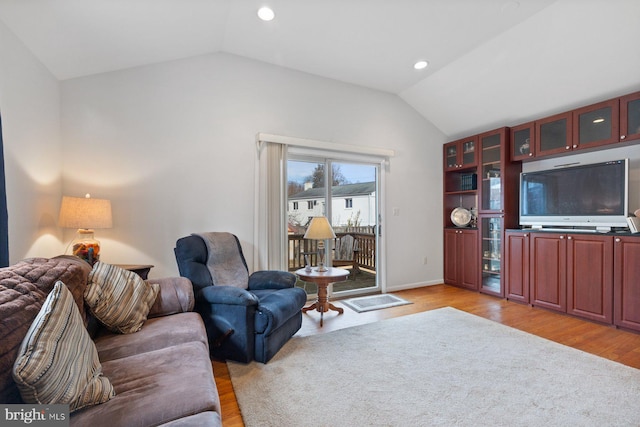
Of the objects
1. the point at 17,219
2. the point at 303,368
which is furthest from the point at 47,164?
the point at 303,368

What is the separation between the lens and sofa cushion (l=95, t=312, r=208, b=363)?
154 centimetres

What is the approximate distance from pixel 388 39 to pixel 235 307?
3029 mm

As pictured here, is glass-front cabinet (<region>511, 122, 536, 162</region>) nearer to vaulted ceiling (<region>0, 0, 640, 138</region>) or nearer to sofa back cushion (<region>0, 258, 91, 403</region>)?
vaulted ceiling (<region>0, 0, 640, 138</region>)

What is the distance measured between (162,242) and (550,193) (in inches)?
177

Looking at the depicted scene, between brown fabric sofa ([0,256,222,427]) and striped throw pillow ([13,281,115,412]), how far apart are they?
0.06m

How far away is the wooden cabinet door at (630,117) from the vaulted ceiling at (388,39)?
13 cm

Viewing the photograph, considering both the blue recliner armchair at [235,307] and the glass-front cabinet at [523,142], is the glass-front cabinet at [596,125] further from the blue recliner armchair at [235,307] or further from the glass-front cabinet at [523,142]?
the blue recliner armchair at [235,307]

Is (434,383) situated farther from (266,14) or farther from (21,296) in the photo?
(266,14)

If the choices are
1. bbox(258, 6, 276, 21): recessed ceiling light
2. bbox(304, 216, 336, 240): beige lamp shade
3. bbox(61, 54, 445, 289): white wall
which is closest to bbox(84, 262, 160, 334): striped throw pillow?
bbox(61, 54, 445, 289): white wall

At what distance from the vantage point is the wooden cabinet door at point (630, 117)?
9.37 ft

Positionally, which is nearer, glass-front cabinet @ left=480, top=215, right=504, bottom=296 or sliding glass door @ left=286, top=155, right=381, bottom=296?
sliding glass door @ left=286, top=155, right=381, bottom=296

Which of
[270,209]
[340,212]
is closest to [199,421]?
[270,209]

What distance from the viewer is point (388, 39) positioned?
3.09m

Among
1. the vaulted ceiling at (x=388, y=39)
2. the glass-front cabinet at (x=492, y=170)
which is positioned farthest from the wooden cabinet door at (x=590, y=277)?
the vaulted ceiling at (x=388, y=39)
